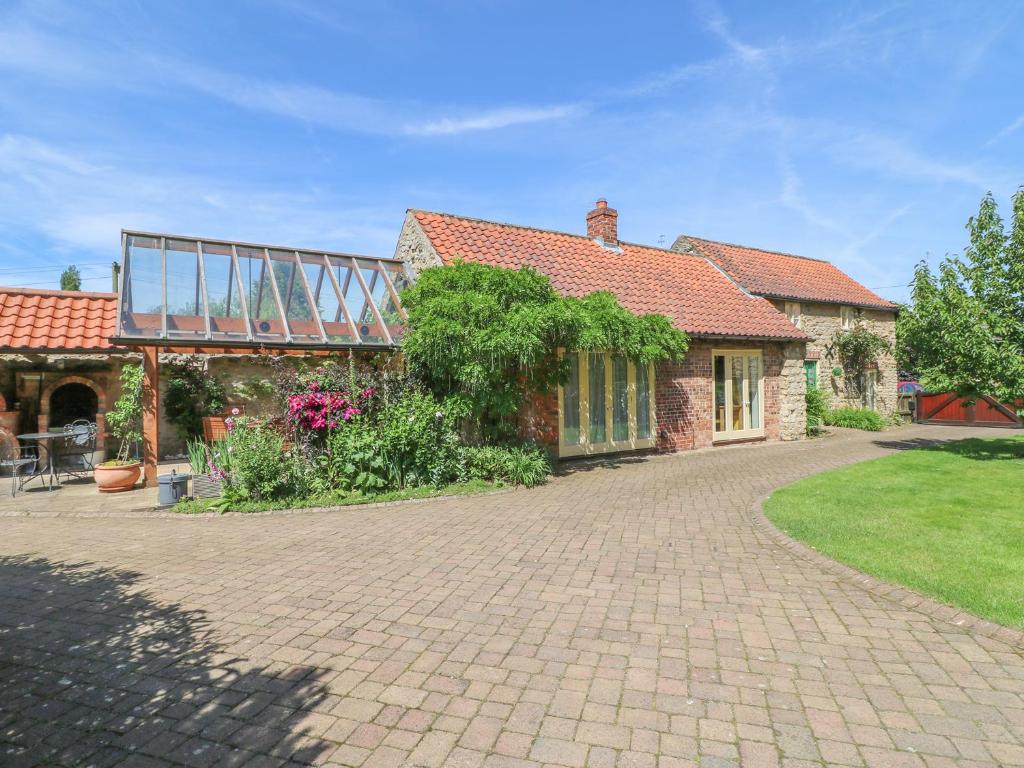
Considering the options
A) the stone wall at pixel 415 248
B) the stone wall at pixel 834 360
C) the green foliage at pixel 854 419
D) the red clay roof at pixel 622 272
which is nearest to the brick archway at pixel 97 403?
the stone wall at pixel 415 248

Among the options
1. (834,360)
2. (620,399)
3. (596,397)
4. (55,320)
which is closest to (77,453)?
(55,320)

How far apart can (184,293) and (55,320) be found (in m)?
4.78

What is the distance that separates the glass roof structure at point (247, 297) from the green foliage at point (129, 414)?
1870 millimetres

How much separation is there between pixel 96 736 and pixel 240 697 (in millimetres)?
684

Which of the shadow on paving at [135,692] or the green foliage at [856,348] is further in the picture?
the green foliage at [856,348]

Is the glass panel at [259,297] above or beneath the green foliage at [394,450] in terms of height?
above

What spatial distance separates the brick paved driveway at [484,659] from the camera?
2746 millimetres

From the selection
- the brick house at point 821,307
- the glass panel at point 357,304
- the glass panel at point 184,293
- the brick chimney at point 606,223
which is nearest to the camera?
the glass panel at point 184,293

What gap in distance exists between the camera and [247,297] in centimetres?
1048

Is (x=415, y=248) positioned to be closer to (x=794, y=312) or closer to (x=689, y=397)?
(x=689, y=397)

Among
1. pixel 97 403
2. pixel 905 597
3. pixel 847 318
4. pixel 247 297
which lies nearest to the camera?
pixel 905 597

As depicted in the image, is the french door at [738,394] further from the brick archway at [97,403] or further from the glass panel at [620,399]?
the brick archway at [97,403]

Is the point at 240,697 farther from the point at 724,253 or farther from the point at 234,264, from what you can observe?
the point at 724,253

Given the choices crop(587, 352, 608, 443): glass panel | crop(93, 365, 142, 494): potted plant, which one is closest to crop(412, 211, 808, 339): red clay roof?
crop(587, 352, 608, 443): glass panel
